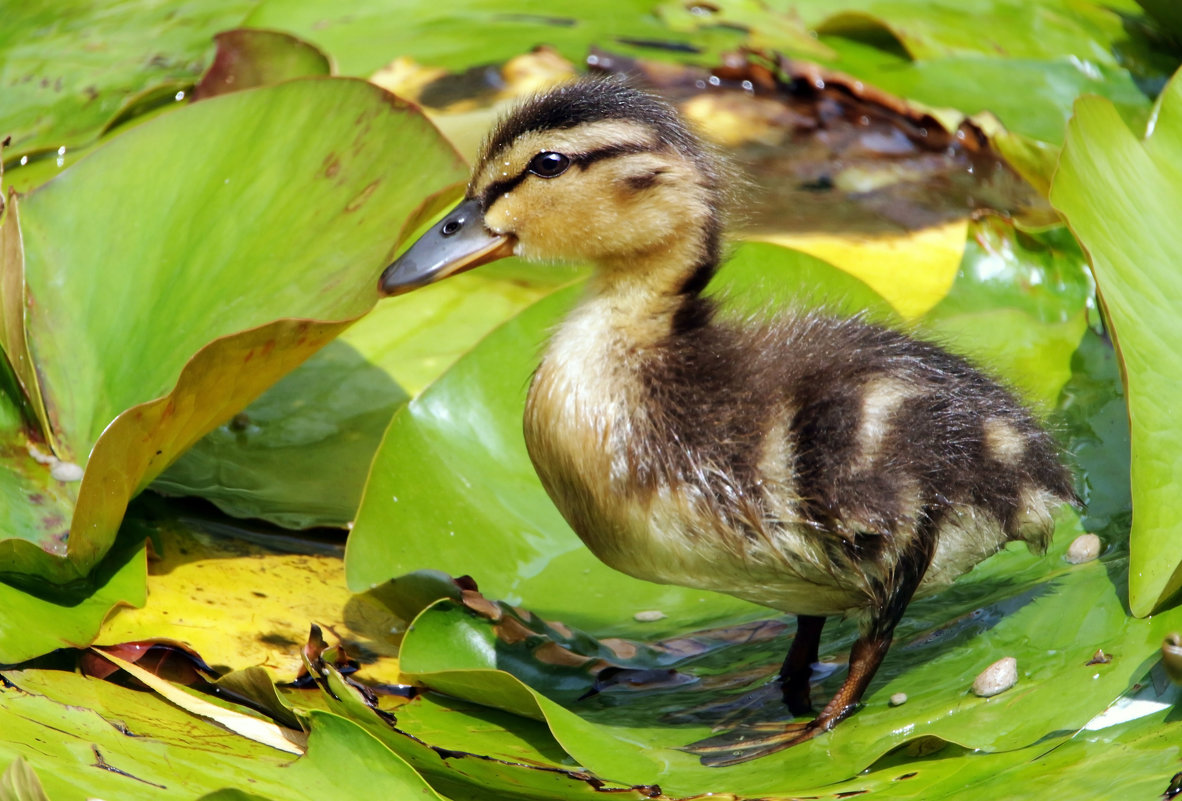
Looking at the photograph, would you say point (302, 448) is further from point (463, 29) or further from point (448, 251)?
point (463, 29)

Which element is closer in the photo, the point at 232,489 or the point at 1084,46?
the point at 232,489

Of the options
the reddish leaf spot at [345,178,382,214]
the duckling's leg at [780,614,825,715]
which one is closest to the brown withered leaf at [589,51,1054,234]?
the reddish leaf spot at [345,178,382,214]

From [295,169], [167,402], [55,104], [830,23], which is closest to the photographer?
[167,402]

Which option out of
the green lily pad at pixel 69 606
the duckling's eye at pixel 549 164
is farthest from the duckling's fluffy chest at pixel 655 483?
the green lily pad at pixel 69 606

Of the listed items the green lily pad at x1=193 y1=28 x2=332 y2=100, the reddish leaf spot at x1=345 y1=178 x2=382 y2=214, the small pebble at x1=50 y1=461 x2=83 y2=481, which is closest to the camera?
the small pebble at x1=50 y1=461 x2=83 y2=481

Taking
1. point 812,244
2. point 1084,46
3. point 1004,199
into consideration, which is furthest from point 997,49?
point 812,244

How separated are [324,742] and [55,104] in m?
2.14

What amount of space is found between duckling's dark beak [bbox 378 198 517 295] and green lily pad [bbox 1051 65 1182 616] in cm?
Result: 93

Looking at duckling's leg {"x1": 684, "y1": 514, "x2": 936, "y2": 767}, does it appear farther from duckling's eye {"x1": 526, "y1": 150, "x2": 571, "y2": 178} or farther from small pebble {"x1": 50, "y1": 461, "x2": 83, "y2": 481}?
small pebble {"x1": 50, "y1": 461, "x2": 83, "y2": 481}

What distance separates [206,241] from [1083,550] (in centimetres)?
167

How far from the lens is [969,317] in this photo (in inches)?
112

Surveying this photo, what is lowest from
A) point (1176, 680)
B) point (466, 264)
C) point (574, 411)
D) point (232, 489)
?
point (232, 489)

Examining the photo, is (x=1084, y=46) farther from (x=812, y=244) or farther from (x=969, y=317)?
(x=969, y=317)

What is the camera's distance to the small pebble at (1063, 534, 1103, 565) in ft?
7.60
